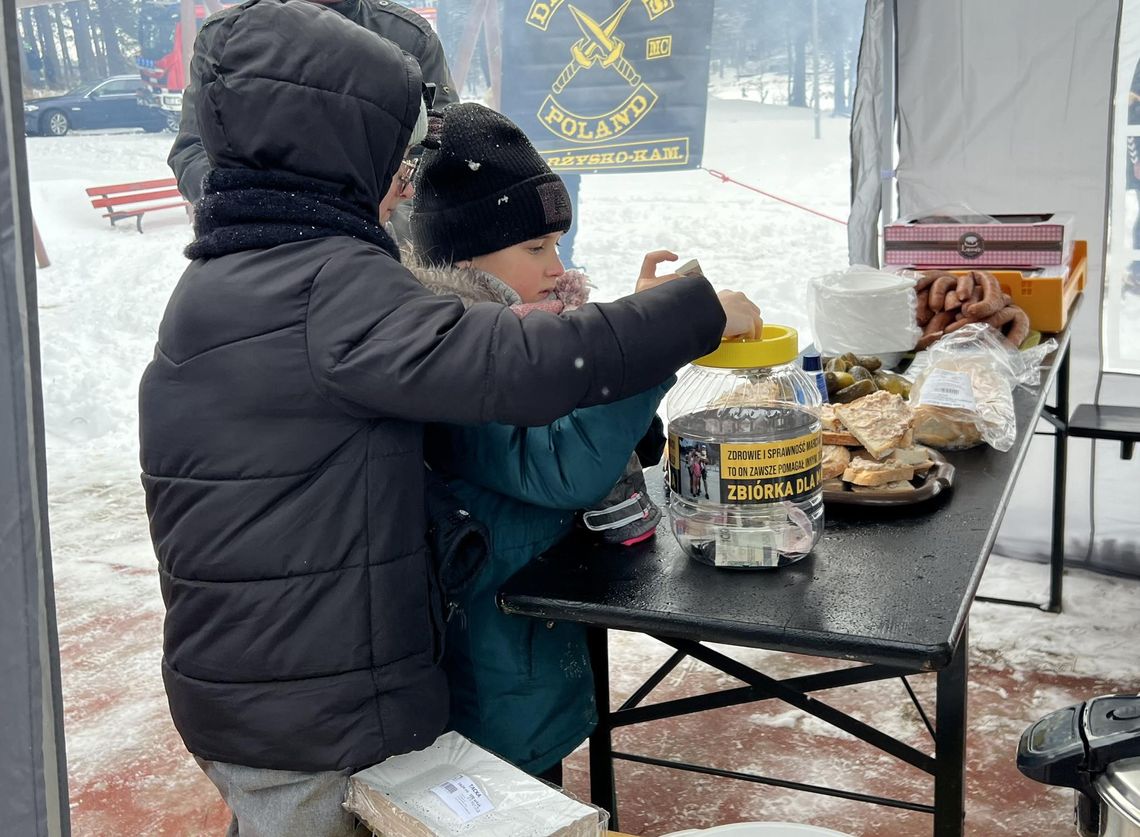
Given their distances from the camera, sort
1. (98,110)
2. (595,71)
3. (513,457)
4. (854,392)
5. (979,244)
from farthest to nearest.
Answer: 1. (98,110)
2. (595,71)
3. (979,244)
4. (854,392)
5. (513,457)

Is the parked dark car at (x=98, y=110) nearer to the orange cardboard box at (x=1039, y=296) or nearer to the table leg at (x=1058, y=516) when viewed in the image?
the table leg at (x=1058, y=516)

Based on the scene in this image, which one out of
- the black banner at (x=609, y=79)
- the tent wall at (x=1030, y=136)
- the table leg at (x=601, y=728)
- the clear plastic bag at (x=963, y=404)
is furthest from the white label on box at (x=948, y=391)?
the black banner at (x=609, y=79)

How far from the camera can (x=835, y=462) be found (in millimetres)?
1841

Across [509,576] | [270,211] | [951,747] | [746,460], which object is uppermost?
[270,211]

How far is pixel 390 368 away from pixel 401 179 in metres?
0.64

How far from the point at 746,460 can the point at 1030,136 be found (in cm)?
285

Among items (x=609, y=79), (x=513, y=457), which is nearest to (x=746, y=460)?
(x=513, y=457)

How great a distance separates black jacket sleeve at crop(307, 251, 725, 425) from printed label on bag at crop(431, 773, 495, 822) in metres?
0.44

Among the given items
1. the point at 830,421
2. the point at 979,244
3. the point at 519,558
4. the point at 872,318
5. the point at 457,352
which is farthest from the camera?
the point at 979,244

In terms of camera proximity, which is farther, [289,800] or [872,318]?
[872,318]

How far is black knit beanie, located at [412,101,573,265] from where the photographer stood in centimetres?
189

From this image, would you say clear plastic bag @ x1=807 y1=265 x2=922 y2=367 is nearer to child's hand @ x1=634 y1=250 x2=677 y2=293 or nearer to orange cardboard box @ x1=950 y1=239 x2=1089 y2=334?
orange cardboard box @ x1=950 y1=239 x2=1089 y2=334

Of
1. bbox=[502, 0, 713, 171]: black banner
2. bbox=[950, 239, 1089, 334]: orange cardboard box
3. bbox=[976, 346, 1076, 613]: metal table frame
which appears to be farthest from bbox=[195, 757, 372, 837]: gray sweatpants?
bbox=[502, 0, 713, 171]: black banner

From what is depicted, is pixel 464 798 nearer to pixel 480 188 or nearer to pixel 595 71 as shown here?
pixel 480 188
